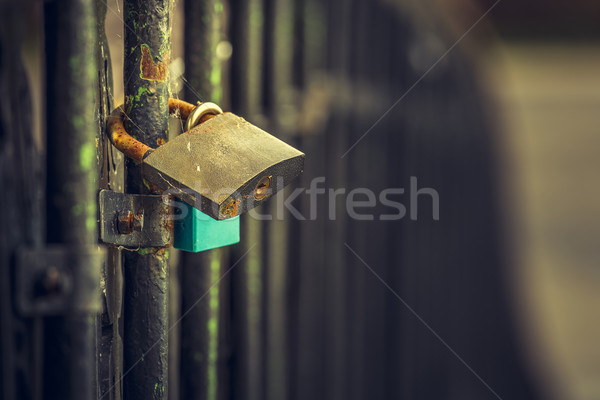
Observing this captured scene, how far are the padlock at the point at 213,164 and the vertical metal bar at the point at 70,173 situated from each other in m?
0.09

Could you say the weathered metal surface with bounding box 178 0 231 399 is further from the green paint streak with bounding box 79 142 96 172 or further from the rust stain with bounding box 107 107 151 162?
the green paint streak with bounding box 79 142 96 172

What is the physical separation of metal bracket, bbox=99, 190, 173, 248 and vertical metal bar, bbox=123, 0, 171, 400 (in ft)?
0.04

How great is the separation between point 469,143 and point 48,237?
2.96 m

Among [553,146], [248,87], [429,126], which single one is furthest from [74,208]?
[553,146]

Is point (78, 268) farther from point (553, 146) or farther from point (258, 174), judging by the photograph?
point (553, 146)

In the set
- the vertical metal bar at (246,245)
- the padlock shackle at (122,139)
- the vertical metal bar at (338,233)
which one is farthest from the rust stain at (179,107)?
the vertical metal bar at (338,233)

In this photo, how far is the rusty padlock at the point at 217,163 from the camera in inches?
25.1

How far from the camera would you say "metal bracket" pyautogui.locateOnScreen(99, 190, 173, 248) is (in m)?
0.70

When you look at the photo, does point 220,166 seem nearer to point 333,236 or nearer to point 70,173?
point 70,173

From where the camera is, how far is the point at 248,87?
1.26 m

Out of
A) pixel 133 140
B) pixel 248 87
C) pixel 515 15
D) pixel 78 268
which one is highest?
pixel 515 15

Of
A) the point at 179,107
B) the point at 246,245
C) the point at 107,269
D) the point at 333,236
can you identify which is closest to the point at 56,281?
the point at 107,269

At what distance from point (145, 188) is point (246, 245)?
58 centimetres

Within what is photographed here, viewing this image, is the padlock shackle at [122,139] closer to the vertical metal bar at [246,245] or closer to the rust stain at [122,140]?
the rust stain at [122,140]
